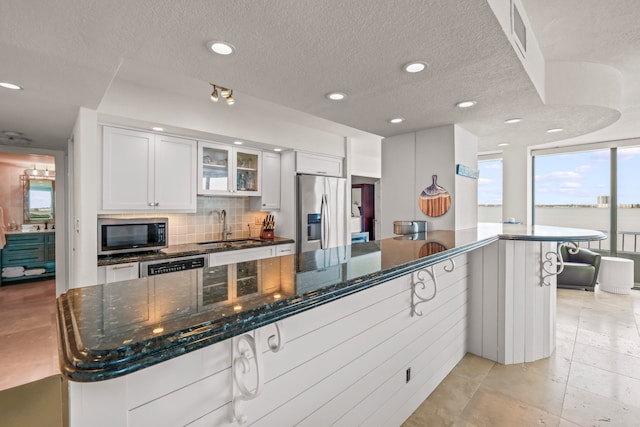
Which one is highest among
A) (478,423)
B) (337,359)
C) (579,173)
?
(579,173)

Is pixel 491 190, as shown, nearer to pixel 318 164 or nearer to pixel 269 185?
pixel 318 164

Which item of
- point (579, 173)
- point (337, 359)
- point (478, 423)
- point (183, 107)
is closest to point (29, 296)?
point (183, 107)

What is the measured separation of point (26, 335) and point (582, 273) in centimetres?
736

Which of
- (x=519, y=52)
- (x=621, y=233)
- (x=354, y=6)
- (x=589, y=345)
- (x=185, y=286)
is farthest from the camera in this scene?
(x=621, y=233)

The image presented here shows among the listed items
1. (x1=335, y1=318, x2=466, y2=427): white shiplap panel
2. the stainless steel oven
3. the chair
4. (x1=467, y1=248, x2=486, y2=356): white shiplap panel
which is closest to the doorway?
the stainless steel oven

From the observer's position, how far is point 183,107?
3230 millimetres

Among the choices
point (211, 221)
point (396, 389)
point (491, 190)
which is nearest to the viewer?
point (396, 389)

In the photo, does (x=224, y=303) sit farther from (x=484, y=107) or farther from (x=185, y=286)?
(x=484, y=107)

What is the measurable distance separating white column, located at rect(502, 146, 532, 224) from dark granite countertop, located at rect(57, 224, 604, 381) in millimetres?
4829

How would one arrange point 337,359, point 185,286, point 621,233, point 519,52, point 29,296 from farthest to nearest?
point 621,233
point 29,296
point 519,52
point 337,359
point 185,286

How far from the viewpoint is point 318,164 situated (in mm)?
4629

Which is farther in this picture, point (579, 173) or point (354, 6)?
point (579, 173)

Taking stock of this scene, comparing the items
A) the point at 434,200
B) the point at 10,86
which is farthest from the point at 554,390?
the point at 10,86

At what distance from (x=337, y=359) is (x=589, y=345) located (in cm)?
307
